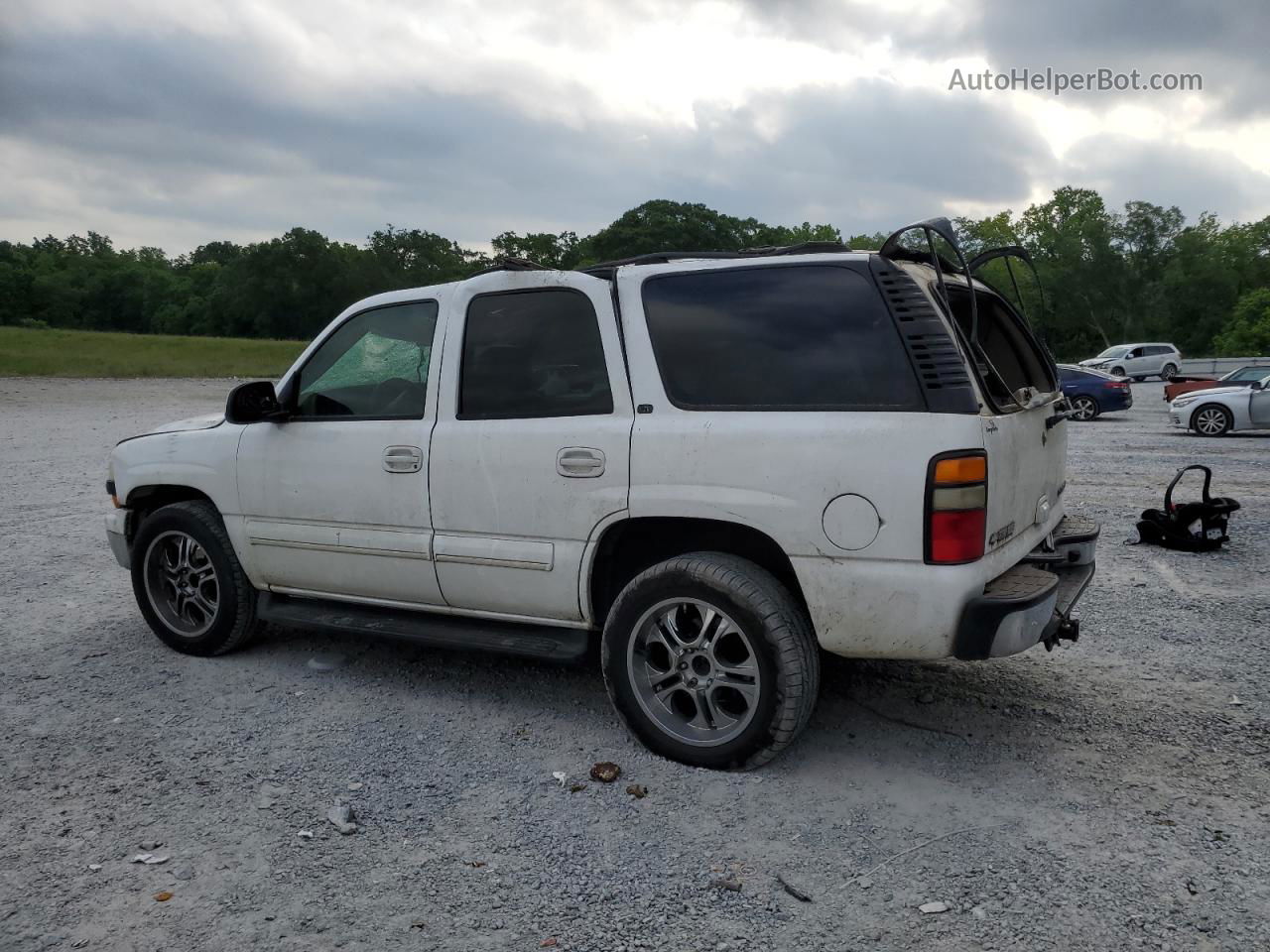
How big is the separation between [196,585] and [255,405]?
118 cm

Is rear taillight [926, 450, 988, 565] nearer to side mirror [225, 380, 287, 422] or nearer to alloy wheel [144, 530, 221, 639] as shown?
side mirror [225, 380, 287, 422]

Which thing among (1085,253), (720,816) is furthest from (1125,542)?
(1085,253)

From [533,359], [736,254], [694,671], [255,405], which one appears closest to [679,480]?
[694,671]

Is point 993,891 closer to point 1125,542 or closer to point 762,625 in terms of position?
point 762,625

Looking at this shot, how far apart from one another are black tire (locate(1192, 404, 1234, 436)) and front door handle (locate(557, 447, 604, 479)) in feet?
58.6

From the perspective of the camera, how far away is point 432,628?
4.47 m

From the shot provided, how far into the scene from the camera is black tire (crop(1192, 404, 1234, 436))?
1803cm

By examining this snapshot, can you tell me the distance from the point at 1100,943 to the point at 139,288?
10231cm

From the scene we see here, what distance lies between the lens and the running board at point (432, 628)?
4.16 m

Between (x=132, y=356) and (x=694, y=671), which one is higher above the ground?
(x=132, y=356)

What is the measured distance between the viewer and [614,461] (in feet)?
12.8

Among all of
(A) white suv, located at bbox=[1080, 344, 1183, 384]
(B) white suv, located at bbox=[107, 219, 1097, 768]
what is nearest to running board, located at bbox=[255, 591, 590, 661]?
(B) white suv, located at bbox=[107, 219, 1097, 768]

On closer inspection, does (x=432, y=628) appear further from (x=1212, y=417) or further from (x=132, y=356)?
(x=132, y=356)

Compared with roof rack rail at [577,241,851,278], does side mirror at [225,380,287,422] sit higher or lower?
lower
